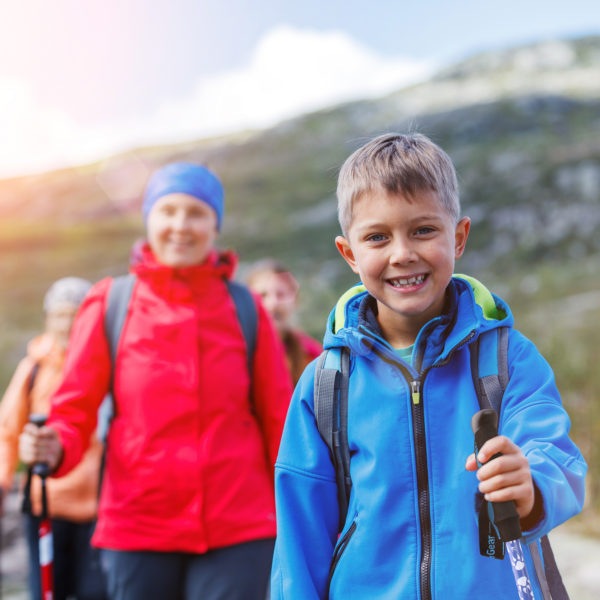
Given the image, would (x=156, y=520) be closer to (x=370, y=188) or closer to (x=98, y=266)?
(x=370, y=188)

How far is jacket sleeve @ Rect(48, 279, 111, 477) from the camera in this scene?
10.7ft

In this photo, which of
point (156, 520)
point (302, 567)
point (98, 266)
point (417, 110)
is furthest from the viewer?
point (417, 110)

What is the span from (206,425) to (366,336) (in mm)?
1318

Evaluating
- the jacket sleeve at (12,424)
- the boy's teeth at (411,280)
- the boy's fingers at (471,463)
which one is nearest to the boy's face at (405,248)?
the boy's teeth at (411,280)

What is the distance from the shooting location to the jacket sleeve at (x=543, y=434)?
1.69 meters

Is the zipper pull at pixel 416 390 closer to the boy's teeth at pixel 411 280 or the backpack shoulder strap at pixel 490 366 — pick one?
the backpack shoulder strap at pixel 490 366

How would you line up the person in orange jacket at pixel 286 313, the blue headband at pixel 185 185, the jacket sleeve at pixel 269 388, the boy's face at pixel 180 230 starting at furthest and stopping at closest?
the person in orange jacket at pixel 286 313, the blue headband at pixel 185 185, the boy's face at pixel 180 230, the jacket sleeve at pixel 269 388

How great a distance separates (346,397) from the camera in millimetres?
2090

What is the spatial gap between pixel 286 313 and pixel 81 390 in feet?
7.19

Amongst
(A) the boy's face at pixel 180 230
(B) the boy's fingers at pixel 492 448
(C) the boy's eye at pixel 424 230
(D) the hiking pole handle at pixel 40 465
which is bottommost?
(B) the boy's fingers at pixel 492 448

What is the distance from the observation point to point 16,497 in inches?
306

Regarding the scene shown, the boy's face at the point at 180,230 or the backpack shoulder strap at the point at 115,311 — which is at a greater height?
the boy's face at the point at 180,230

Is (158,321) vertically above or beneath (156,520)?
above

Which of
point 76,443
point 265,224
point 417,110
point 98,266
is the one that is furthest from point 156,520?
point 417,110
